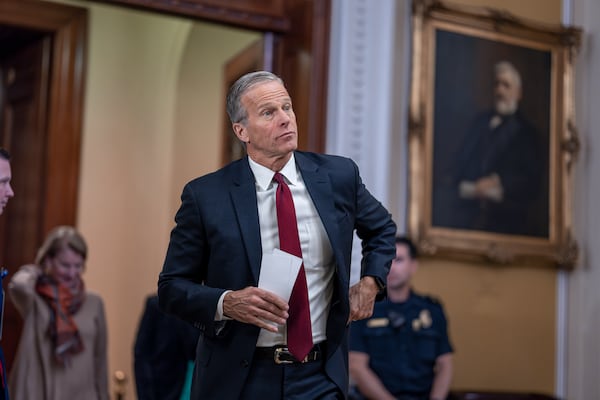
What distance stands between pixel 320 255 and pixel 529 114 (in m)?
4.30

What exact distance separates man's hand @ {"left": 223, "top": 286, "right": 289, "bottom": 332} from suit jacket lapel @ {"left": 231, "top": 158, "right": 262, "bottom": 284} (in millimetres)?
138

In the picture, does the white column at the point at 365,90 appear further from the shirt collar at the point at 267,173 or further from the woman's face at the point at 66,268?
the shirt collar at the point at 267,173

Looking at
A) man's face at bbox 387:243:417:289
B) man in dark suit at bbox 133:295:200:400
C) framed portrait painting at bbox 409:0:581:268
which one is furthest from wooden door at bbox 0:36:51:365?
man's face at bbox 387:243:417:289

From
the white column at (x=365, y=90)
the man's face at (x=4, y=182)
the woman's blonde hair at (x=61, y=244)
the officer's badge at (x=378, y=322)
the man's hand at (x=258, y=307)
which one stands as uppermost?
the white column at (x=365, y=90)

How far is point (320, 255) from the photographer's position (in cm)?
302

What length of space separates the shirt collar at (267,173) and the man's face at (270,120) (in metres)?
0.05

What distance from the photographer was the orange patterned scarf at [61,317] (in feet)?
17.5

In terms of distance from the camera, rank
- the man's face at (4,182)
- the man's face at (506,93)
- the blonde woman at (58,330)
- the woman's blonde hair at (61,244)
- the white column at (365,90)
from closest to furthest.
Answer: the man's face at (4,182) < the blonde woman at (58,330) < the woman's blonde hair at (61,244) < the white column at (365,90) < the man's face at (506,93)

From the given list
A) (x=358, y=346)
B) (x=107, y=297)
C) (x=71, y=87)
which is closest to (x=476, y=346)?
(x=358, y=346)

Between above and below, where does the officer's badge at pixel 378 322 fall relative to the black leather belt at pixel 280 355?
below

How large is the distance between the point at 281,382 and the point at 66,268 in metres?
3.05

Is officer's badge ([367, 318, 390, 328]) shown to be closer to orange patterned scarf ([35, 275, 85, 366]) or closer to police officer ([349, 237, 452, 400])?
police officer ([349, 237, 452, 400])

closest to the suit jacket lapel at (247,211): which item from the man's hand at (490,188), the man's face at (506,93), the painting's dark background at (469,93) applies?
the painting's dark background at (469,93)

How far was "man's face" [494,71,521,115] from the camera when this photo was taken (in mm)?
6809
